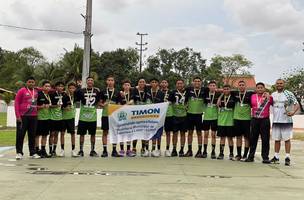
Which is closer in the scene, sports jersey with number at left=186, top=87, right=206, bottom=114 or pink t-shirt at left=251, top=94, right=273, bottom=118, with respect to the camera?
pink t-shirt at left=251, top=94, right=273, bottom=118

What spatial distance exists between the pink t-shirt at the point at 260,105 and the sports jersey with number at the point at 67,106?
453 centimetres

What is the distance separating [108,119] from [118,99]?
603mm

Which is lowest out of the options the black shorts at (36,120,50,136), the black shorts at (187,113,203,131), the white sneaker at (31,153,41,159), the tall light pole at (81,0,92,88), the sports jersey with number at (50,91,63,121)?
the white sneaker at (31,153,41,159)

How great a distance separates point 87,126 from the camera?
40.5 feet

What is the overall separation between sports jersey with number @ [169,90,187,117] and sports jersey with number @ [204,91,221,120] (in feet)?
1.78

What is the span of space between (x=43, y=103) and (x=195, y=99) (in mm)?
3837

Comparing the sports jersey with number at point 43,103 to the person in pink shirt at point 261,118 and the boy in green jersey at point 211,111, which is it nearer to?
the boy in green jersey at point 211,111

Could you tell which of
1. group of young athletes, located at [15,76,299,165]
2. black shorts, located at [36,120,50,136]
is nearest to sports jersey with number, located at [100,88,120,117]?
group of young athletes, located at [15,76,299,165]

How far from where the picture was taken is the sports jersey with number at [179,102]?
12609 millimetres

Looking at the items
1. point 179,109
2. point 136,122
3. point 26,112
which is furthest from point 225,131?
point 26,112

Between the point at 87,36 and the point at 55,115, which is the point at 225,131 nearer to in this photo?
the point at 55,115

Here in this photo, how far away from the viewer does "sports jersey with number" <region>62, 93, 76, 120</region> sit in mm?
12348

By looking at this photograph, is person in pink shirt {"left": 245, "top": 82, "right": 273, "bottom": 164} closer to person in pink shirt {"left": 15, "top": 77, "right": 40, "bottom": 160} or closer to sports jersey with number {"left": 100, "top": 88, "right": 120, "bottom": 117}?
sports jersey with number {"left": 100, "top": 88, "right": 120, "bottom": 117}

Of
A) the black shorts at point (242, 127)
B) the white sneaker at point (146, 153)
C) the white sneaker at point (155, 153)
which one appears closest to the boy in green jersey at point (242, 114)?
the black shorts at point (242, 127)
